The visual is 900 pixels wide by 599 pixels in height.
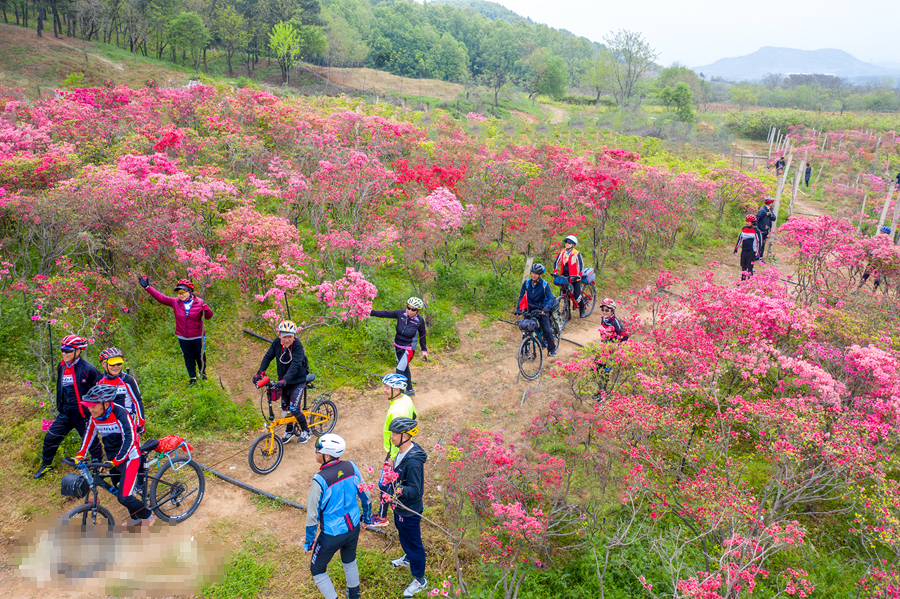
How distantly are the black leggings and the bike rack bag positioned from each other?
292 centimetres

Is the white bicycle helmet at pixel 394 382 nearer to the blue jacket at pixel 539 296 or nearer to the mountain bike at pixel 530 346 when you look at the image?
the mountain bike at pixel 530 346

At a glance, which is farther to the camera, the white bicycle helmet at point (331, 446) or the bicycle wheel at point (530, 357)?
the bicycle wheel at point (530, 357)

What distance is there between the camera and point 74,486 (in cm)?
497

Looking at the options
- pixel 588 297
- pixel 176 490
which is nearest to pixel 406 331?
pixel 176 490

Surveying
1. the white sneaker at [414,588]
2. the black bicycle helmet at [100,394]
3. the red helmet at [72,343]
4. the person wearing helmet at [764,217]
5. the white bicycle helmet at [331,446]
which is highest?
the person wearing helmet at [764,217]

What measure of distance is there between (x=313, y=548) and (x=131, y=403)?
2.81 metres

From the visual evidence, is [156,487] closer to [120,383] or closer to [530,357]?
[120,383]

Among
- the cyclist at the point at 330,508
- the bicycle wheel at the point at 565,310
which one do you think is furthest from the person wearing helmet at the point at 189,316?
the bicycle wheel at the point at 565,310

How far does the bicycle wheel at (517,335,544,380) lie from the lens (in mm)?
9445

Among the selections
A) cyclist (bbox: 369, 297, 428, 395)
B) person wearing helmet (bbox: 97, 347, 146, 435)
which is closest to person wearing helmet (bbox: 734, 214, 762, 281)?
cyclist (bbox: 369, 297, 428, 395)

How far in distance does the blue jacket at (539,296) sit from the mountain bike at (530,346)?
14 centimetres

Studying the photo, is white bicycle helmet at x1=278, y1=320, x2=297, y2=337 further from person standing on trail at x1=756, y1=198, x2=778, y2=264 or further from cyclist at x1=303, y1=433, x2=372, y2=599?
person standing on trail at x1=756, y1=198, x2=778, y2=264

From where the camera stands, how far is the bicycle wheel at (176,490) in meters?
5.64

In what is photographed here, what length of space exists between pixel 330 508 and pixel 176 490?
2.74 m
